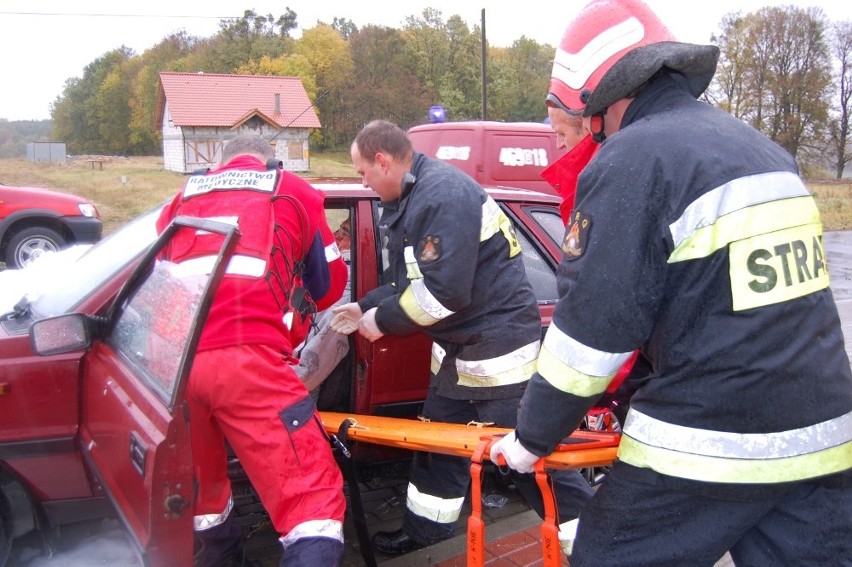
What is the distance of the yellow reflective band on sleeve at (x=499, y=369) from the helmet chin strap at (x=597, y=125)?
127cm

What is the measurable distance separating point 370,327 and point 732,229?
175 cm

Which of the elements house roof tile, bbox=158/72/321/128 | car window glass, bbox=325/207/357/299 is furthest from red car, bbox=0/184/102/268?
house roof tile, bbox=158/72/321/128

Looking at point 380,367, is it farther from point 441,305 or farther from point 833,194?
point 833,194

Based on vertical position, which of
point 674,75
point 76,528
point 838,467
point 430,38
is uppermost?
point 430,38

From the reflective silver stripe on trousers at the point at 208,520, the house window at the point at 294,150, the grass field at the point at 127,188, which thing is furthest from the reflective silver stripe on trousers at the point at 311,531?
the house window at the point at 294,150

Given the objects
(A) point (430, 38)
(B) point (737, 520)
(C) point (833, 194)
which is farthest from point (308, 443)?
(A) point (430, 38)

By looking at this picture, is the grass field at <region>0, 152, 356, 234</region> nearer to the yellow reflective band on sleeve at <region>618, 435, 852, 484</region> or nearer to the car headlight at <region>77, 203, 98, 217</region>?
the car headlight at <region>77, 203, 98, 217</region>

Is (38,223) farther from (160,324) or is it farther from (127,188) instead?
(127,188)

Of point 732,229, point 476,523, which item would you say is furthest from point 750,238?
point 476,523

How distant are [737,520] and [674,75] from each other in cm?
104

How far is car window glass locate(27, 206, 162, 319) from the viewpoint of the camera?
2852mm

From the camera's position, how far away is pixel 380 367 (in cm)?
332

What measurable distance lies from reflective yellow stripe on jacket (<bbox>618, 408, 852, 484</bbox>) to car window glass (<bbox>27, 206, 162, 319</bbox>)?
7.16 feet

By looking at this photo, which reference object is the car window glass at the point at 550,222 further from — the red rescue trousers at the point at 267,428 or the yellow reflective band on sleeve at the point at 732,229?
the yellow reflective band on sleeve at the point at 732,229
